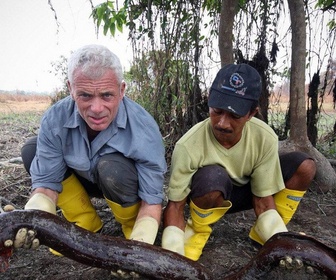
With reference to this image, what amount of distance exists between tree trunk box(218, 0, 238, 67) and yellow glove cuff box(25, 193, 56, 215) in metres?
2.07

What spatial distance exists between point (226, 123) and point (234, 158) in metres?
0.29

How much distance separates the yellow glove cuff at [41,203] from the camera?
2020 mm

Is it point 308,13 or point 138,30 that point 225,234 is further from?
point 308,13

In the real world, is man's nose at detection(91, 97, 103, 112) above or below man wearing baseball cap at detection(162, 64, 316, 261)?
above

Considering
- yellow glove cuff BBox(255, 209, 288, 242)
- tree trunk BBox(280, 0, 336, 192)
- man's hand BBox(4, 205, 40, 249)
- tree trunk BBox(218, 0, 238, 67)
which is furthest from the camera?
tree trunk BBox(280, 0, 336, 192)

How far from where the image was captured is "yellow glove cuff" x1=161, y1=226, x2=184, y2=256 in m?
2.11

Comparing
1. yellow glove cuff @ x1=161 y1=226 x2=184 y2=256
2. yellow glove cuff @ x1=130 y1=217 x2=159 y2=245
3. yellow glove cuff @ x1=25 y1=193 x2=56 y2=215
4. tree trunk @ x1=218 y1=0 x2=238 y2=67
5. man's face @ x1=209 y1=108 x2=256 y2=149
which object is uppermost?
tree trunk @ x1=218 y1=0 x2=238 y2=67

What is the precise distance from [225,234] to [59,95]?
210 inches

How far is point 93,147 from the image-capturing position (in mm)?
2223

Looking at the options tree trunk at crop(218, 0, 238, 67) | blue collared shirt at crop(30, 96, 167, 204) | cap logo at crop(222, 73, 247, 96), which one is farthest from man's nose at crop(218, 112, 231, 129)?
tree trunk at crop(218, 0, 238, 67)

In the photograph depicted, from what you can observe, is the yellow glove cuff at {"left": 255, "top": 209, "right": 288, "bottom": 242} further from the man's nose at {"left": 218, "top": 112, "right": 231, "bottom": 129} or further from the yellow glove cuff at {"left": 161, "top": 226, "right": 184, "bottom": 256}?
the man's nose at {"left": 218, "top": 112, "right": 231, "bottom": 129}

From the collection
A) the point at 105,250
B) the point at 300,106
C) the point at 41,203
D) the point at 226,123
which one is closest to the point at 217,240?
the point at 226,123

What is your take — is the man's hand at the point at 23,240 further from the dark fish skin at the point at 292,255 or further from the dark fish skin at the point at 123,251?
the dark fish skin at the point at 292,255

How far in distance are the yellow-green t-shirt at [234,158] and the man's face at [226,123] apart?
0.10 meters
